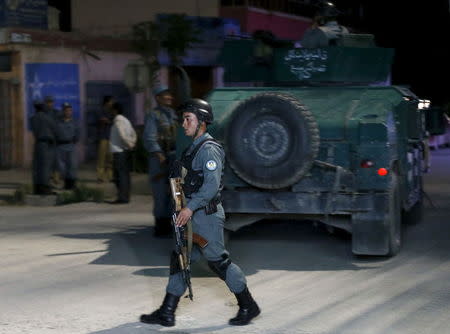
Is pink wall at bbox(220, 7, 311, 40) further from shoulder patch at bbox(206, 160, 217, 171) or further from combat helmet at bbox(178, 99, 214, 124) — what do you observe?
shoulder patch at bbox(206, 160, 217, 171)

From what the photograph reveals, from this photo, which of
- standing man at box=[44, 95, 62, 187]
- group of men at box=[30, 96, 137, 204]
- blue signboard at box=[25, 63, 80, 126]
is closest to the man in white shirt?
group of men at box=[30, 96, 137, 204]

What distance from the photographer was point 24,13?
24.6 meters

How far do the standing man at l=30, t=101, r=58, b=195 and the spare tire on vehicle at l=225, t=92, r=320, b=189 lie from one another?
22.2ft

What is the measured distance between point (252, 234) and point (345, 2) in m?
28.9

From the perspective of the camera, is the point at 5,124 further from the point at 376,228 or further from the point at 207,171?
the point at 207,171

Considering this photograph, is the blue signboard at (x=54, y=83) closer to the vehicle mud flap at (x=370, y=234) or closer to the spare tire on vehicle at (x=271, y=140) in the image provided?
the spare tire on vehicle at (x=271, y=140)

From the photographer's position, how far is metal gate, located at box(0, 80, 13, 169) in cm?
2409

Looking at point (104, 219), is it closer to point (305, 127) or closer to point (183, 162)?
point (305, 127)

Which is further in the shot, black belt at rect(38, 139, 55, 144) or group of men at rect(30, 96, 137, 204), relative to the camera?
black belt at rect(38, 139, 55, 144)

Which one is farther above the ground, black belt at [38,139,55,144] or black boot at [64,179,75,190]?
black belt at [38,139,55,144]

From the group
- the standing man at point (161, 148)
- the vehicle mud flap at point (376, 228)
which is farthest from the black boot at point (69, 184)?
the vehicle mud flap at point (376, 228)

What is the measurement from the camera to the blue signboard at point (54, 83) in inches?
945

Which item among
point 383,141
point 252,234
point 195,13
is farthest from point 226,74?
point 195,13

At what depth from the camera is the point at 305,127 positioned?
9.19 m
